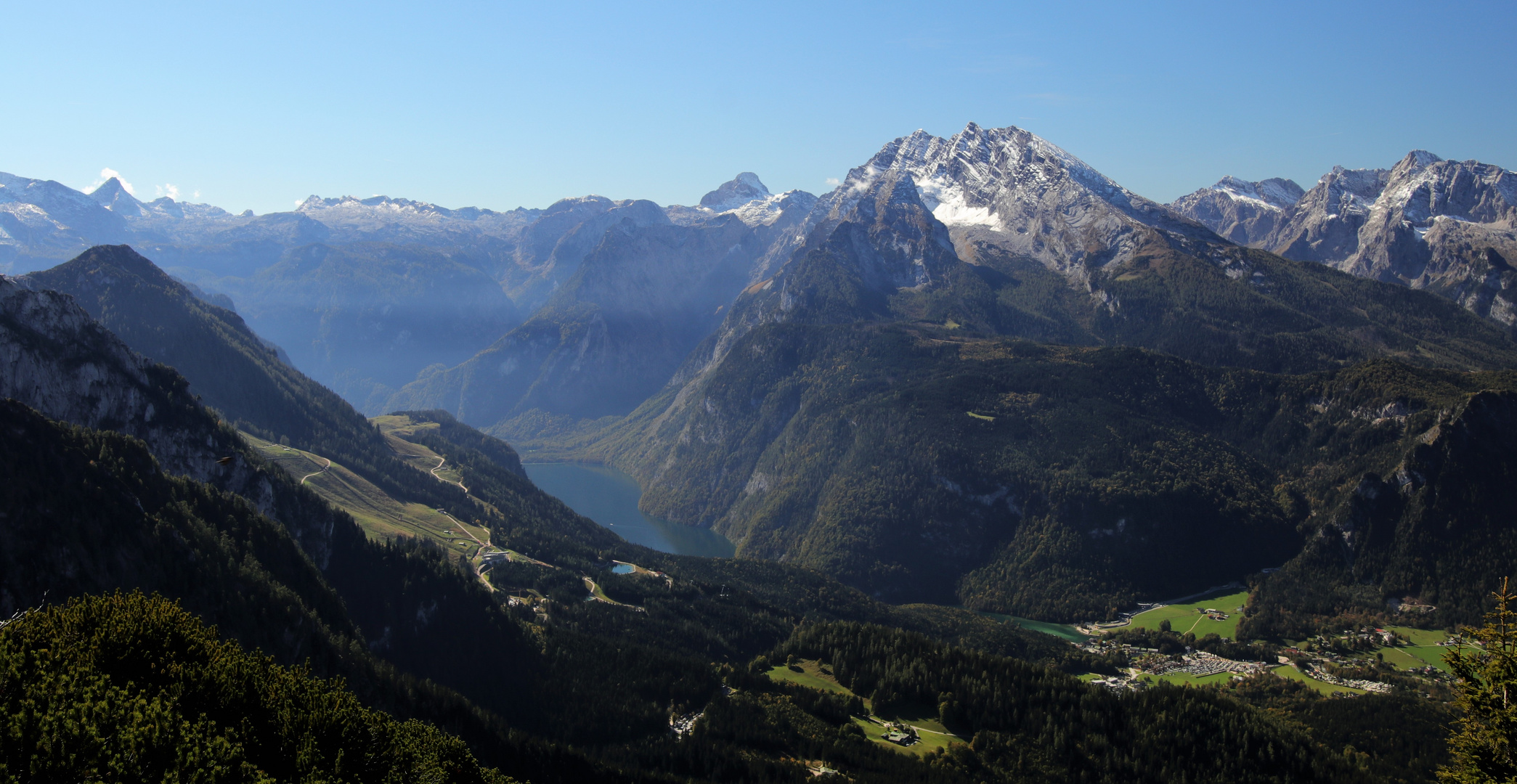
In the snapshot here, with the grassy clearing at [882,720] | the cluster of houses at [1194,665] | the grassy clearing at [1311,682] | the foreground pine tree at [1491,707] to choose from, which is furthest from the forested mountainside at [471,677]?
the foreground pine tree at [1491,707]

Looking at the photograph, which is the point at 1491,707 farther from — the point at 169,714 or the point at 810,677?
the point at 810,677

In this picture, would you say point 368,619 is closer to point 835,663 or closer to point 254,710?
point 835,663

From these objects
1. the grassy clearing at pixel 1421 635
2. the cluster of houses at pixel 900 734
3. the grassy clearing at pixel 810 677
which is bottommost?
the grassy clearing at pixel 810 677

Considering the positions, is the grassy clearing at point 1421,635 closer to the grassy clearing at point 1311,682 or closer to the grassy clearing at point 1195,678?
the grassy clearing at point 1311,682

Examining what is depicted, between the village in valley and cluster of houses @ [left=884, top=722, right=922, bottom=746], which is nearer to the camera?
cluster of houses @ [left=884, top=722, right=922, bottom=746]

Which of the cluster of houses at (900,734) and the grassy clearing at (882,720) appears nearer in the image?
the grassy clearing at (882,720)

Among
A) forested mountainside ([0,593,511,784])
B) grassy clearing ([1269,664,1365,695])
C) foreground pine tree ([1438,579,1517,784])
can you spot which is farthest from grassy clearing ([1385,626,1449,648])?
forested mountainside ([0,593,511,784])

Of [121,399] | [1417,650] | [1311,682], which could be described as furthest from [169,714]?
[1417,650]

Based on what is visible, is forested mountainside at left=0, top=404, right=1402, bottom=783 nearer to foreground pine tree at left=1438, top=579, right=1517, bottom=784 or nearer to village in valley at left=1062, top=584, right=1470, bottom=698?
village in valley at left=1062, top=584, right=1470, bottom=698

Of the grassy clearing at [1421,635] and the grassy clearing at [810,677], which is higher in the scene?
the grassy clearing at [1421,635]

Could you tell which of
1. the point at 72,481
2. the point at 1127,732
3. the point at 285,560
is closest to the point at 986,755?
the point at 1127,732
